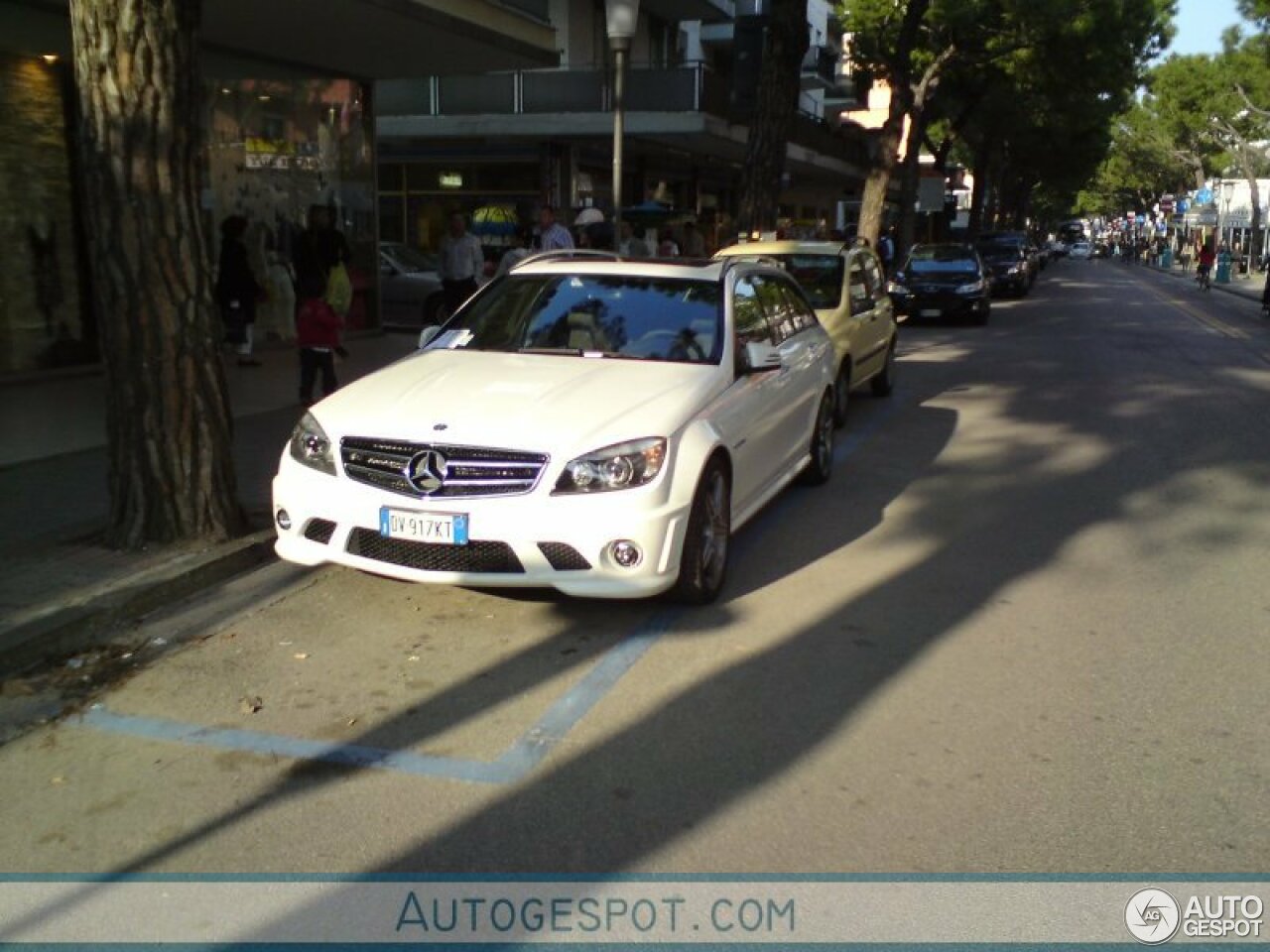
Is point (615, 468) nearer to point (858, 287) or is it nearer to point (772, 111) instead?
point (858, 287)

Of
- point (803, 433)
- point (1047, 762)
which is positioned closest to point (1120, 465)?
point (803, 433)

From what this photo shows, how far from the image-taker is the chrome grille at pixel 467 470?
5203 mm

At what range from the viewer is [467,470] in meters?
5.24

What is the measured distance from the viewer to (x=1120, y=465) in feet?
30.6

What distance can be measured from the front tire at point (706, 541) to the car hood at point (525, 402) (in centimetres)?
39

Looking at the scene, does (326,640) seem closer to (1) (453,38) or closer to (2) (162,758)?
(2) (162,758)

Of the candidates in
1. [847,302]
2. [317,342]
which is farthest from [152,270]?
[847,302]

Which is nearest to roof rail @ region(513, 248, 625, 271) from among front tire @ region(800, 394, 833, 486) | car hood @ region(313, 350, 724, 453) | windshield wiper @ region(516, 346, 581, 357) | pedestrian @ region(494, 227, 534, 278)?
windshield wiper @ region(516, 346, 581, 357)

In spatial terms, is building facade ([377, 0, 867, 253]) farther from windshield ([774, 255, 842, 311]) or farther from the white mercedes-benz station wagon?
the white mercedes-benz station wagon

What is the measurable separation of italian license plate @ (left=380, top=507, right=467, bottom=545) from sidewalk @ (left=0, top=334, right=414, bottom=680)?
1380mm

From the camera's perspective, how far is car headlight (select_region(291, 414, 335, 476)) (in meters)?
5.55

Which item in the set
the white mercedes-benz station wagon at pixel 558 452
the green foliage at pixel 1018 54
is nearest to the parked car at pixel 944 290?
the green foliage at pixel 1018 54

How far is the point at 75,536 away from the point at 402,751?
127 inches

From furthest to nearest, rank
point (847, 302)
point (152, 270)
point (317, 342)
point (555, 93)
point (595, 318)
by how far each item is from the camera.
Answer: point (555, 93), point (847, 302), point (317, 342), point (595, 318), point (152, 270)
